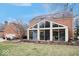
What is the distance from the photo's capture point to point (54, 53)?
480cm

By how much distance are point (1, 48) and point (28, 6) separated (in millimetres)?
628

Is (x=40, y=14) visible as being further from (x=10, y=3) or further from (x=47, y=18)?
(x=10, y=3)

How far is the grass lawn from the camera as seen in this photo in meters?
4.80

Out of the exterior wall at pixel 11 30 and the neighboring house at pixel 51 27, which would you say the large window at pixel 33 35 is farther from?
the exterior wall at pixel 11 30

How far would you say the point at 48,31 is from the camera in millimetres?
4816

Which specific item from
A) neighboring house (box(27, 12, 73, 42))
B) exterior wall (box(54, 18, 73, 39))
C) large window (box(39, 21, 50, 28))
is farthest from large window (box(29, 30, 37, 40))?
exterior wall (box(54, 18, 73, 39))

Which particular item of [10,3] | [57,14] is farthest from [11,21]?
[57,14]

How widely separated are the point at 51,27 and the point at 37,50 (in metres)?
0.34

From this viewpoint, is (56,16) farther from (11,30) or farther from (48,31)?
(11,30)

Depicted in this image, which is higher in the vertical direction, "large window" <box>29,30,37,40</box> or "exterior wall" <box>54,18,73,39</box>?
"exterior wall" <box>54,18,73,39</box>

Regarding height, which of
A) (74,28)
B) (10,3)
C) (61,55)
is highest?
(10,3)

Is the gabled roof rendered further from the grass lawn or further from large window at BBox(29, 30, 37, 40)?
the grass lawn

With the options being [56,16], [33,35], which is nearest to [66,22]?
[56,16]

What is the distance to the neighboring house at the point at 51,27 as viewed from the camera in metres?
4.79
